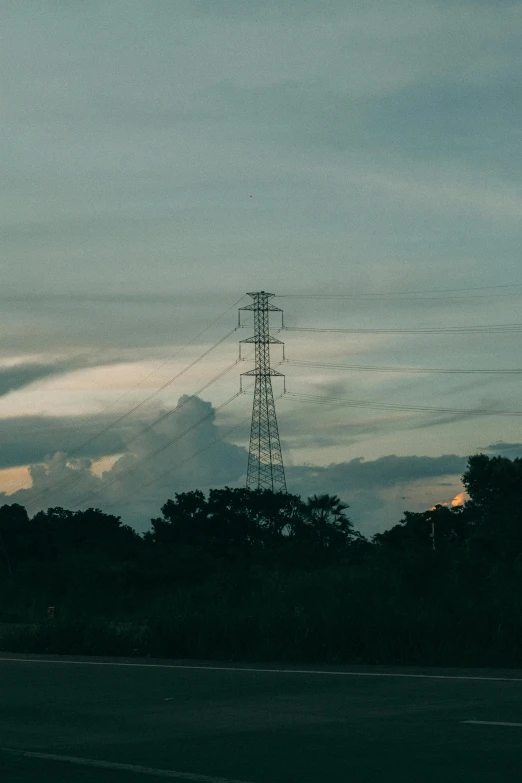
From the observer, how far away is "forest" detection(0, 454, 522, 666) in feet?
62.5

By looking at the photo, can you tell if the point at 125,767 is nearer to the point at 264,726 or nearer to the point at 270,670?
the point at 264,726

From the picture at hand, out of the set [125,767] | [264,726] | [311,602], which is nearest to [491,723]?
[264,726]

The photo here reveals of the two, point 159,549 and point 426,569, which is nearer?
point 426,569

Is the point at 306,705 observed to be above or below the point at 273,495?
below

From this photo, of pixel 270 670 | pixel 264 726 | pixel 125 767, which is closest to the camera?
pixel 125 767

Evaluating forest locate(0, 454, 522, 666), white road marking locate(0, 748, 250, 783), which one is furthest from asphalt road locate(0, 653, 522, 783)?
forest locate(0, 454, 522, 666)

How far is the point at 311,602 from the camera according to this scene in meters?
22.5

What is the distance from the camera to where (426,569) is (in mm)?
31266

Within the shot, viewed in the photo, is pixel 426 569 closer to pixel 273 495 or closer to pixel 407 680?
pixel 407 680

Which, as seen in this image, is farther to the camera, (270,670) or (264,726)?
(270,670)

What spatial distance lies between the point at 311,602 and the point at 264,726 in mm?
10901

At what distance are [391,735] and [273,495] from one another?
2861 inches

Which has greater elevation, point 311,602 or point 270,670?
point 311,602

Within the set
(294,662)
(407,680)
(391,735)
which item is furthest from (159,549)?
(391,735)
